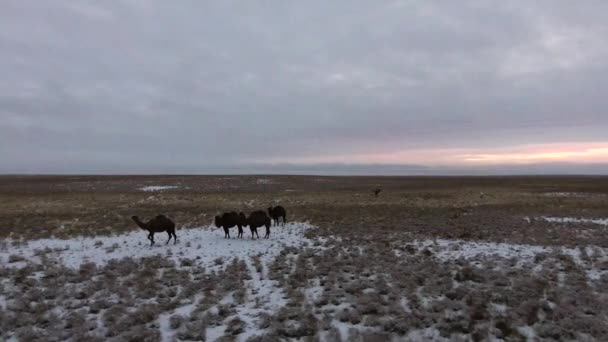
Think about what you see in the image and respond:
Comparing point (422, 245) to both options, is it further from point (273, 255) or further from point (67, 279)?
point (67, 279)

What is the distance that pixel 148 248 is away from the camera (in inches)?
612

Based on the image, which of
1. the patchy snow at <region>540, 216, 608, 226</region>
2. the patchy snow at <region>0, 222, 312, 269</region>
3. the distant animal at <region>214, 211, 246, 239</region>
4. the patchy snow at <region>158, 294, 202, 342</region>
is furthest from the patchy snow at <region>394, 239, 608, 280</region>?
the patchy snow at <region>540, 216, 608, 226</region>

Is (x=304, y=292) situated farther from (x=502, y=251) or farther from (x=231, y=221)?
(x=231, y=221)

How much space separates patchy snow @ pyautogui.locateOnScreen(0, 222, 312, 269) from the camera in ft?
45.3

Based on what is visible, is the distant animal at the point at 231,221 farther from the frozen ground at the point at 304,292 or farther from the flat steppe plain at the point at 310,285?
the frozen ground at the point at 304,292

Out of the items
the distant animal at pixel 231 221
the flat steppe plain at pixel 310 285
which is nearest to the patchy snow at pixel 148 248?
the flat steppe plain at pixel 310 285

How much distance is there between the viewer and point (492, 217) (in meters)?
25.0

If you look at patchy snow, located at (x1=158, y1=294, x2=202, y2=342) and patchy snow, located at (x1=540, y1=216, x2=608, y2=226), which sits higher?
patchy snow, located at (x1=540, y1=216, x2=608, y2=226)

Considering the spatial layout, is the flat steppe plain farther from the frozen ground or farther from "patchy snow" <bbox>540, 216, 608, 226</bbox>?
"patchy snow" <bbox>540, 216, 608, 226</bbox>

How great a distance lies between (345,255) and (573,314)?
23.3 ft

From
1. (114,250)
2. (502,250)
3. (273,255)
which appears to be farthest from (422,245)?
(114,250)

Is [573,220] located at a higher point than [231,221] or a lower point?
lower

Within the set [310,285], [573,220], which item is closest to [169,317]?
[310,285]

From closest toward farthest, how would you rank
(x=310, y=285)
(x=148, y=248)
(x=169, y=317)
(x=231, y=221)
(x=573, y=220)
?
1. (x=169, y=317)
2. (x=310, y=285)
3. (x=148, y=248)
4. (x=231, y=221)
5. (x=573, y=220)
